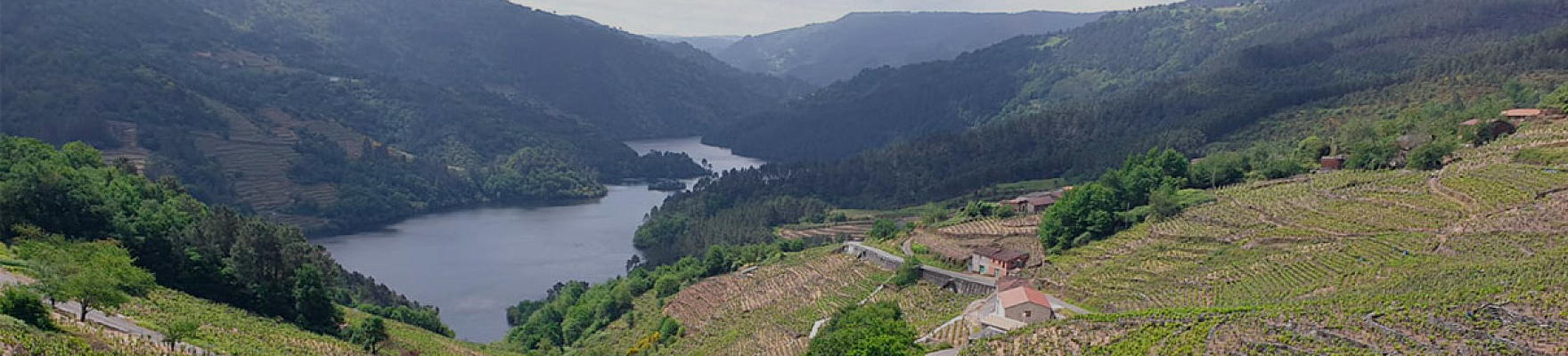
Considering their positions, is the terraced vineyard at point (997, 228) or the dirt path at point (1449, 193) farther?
the terraced vineyard at point (997, 228)

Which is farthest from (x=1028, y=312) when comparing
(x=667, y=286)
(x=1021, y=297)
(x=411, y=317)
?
(x=411, y=317)

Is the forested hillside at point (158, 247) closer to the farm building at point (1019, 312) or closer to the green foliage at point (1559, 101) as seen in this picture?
the farm building at point (1019, 312)

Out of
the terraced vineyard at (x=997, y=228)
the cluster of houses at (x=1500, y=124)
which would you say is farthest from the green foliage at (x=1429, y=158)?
the terraced vineyard at (x=997, y=228)

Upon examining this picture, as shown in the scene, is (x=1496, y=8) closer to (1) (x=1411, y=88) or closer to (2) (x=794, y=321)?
(1) (x=1411, y=88)

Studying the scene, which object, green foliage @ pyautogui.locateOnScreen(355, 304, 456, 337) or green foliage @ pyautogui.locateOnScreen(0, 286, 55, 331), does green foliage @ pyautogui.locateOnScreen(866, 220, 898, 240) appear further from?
green foliage @ pyautogui.locateOnScreen(0, 286, 55, 331)

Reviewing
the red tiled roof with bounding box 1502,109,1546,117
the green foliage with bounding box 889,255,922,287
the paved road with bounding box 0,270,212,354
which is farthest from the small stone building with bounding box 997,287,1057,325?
the red tiled roof with bounding box 1502,109,1546,117

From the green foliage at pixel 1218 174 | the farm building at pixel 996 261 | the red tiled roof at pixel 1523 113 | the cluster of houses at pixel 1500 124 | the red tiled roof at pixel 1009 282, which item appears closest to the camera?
the red tiled roof at pixel 1009 282
